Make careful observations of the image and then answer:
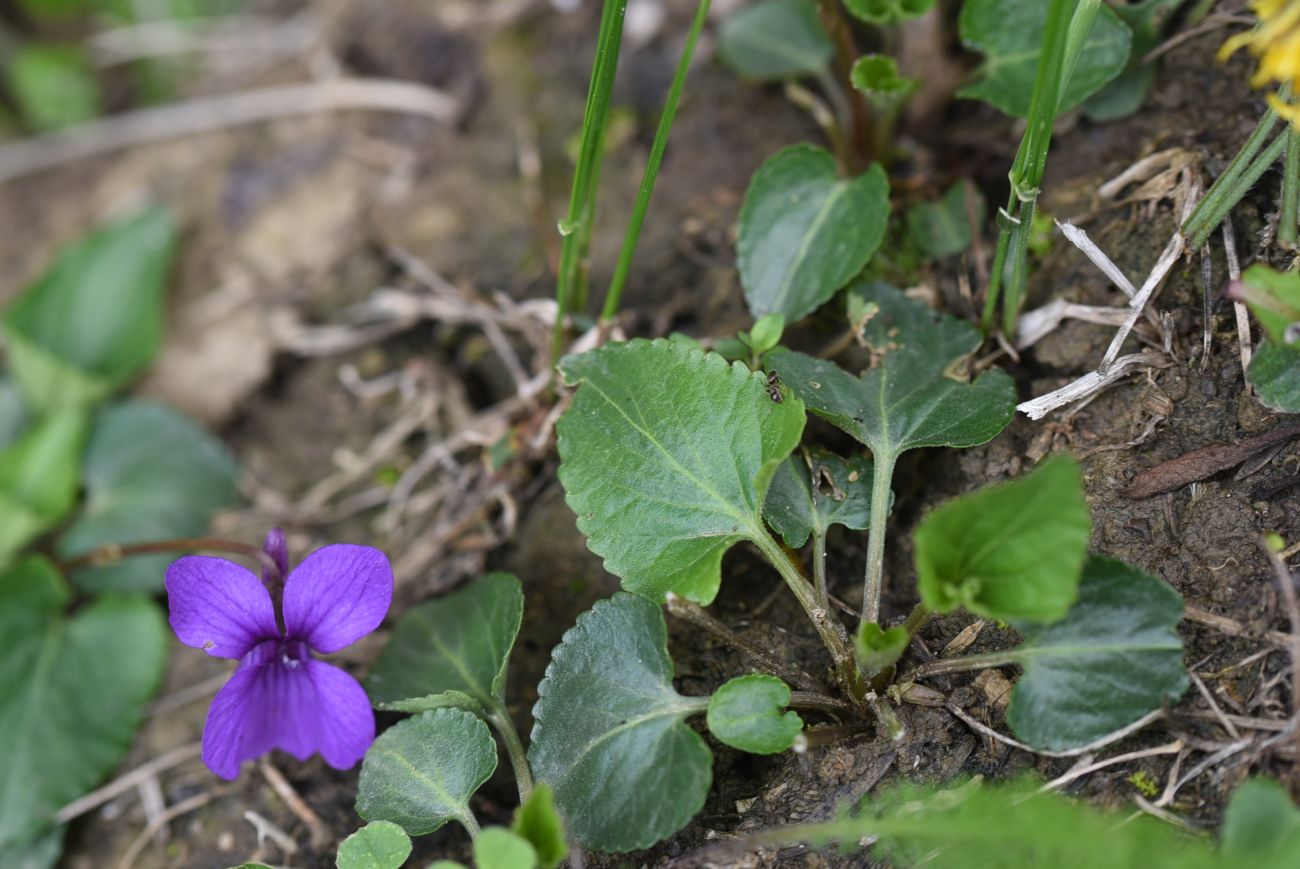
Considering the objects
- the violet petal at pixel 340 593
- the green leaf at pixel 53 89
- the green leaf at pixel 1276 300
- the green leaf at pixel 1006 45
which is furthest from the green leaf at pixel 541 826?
the green leaf at pixel 53 89

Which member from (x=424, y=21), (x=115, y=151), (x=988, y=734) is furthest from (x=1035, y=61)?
(x=115, y=151)

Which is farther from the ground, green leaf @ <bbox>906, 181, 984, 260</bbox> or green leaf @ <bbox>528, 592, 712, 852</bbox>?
green leaf @ <bbox>906, 181, 984, 260</bbox>

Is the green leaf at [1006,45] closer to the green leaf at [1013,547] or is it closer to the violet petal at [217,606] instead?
the green leaf at [1013,547]

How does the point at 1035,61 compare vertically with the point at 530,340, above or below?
above

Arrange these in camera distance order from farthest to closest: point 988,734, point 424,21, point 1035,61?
point 424,21
point 1035,61
point 988,734

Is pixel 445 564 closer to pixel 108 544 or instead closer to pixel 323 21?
pixel 108 544

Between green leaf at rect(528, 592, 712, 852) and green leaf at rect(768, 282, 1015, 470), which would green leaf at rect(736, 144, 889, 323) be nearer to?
green leaf at rect(768, 282, 1015, 470)

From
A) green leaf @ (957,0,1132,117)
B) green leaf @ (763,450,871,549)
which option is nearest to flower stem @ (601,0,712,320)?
green leaf @ (763,450,871,549)
